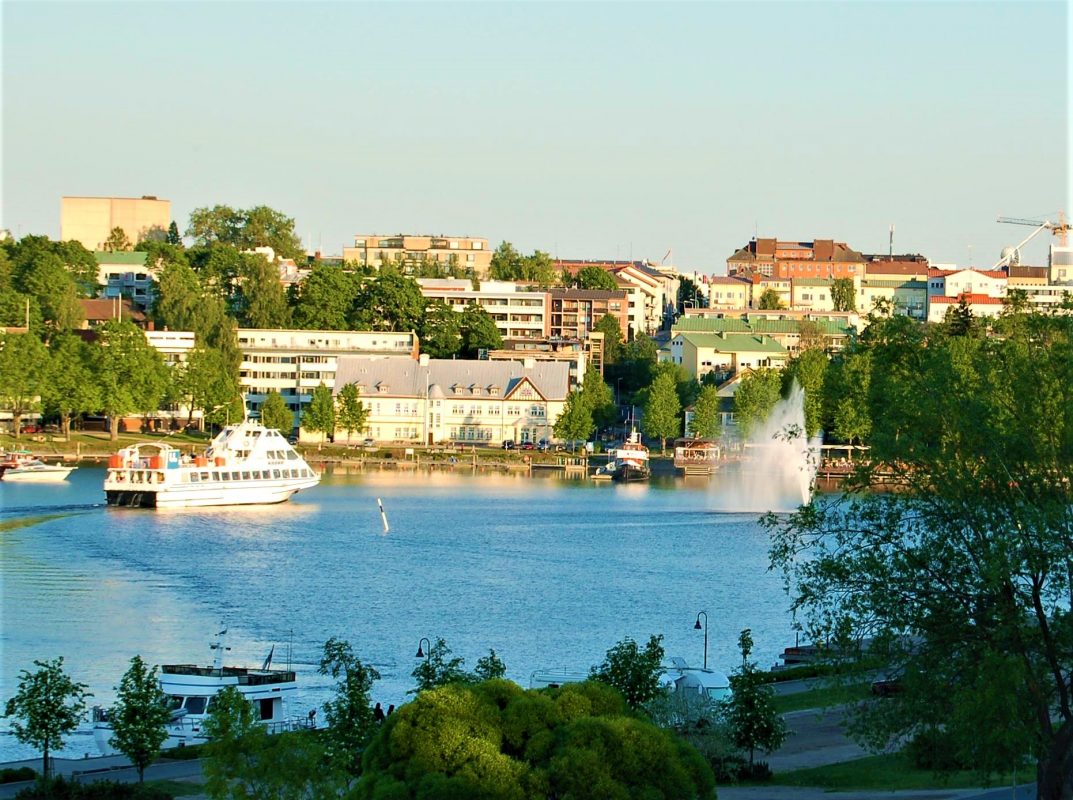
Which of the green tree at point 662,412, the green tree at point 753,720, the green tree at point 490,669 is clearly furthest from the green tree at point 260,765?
the green tree at point 662,412

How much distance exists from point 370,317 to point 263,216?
90.3 ft

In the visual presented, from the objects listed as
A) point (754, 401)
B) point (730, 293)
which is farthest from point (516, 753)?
point (730, 293)

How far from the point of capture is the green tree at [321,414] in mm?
80250

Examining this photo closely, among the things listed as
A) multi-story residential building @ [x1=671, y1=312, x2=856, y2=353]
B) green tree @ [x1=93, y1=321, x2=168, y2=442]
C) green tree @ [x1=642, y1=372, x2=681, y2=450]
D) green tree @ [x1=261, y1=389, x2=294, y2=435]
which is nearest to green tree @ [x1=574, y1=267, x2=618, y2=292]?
multi-story residential building @ [x1=671, y1=312, x2=856, y2=353]

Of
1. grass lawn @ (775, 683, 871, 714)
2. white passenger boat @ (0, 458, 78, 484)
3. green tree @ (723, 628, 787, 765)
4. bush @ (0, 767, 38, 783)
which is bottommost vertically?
bush @ (0, 767, 38, 783)

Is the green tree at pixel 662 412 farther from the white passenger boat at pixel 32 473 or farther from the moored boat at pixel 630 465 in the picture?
the white passenger boat at pixel 32 473

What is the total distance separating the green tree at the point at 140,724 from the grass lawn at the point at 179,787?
22 cm

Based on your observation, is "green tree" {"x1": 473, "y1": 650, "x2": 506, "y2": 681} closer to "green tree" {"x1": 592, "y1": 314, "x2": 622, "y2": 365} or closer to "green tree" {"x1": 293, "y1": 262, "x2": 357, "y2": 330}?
"green tree" {"x1": 293, "y1": 262, "x2": 357, "y2": 330}

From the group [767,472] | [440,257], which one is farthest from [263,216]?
[767,472]

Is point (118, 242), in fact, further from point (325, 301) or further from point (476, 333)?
point (476, 333)

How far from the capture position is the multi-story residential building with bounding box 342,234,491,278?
127 m

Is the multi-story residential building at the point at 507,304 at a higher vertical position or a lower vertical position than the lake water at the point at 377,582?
higher

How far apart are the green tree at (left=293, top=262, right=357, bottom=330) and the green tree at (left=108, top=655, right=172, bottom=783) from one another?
7281 cm

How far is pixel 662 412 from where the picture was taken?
8212 cm
